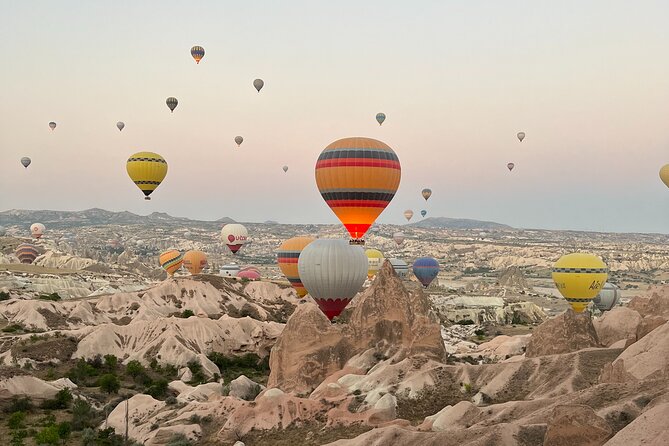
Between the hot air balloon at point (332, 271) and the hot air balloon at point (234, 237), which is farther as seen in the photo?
the hot air balloon at point (234, 237)

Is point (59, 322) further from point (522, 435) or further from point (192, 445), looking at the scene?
point (522, 435)

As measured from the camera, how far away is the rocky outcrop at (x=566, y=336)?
43938mm

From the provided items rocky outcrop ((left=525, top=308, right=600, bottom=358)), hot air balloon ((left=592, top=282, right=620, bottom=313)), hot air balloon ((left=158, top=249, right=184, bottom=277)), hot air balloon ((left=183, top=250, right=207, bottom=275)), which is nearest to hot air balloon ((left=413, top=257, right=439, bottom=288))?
hot air balloon ((left=592, top=282, right=620, bottom=313))

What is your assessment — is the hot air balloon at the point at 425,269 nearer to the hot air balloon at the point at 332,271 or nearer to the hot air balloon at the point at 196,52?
the hot air balloon at the point at 196,52

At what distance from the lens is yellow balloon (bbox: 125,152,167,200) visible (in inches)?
3051

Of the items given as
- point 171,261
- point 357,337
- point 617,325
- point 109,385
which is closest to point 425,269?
point 171,261

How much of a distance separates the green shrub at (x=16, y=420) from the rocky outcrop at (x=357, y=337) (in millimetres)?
17000

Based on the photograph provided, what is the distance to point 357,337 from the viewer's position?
1854 inches

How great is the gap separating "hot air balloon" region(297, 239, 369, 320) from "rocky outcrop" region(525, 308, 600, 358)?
43.6 ft

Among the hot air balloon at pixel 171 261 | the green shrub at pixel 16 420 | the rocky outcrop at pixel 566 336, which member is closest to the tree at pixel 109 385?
the green shrub at pixel 16 420

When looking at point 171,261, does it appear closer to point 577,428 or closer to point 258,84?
point 258,84

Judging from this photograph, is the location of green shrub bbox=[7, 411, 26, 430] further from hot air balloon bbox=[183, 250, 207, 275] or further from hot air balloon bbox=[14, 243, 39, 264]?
hot air balloon bbox=[14, 243, 39, 264]

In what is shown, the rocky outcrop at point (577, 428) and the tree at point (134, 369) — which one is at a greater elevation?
the rocky outcrop at point (577, 428)

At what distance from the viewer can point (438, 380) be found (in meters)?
Answer: 38.8
